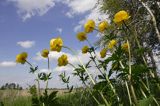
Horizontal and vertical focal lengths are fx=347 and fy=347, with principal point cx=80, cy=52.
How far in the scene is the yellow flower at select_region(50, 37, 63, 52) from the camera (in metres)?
3.65

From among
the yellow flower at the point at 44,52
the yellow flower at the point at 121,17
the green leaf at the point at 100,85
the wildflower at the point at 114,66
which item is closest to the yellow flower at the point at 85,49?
the yellow flower at the point at 44,52

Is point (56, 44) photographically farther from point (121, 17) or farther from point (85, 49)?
point (121, 17)

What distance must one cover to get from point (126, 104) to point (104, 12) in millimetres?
13767

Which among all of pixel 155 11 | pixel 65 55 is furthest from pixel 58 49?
pixel 155 11

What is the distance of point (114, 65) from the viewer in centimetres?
355

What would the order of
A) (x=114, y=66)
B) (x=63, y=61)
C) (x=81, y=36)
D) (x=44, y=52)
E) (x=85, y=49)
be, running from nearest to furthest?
(x=114, y=66) < (x=63, y=61) < (x=81, y=36) < (x=44, y=52) < (x=85, y=49)

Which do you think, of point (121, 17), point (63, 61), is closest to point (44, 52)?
point (63, 61)

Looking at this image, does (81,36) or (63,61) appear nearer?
(63,61)

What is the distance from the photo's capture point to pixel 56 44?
366 cm

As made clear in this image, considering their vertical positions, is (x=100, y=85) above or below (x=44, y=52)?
below

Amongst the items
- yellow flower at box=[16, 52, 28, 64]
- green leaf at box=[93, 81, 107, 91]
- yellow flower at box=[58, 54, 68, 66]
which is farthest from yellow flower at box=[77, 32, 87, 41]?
yellow flower at box=[16, 52, 28, 64]

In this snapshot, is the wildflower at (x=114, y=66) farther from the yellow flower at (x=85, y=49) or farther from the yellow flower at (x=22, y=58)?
the yellow flower at (x=22, y=58)

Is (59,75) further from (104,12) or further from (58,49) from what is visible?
(104,12)

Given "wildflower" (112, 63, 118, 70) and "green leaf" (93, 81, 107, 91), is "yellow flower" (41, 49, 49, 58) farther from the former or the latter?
"wildflower" (112, 63, 118, 70)
